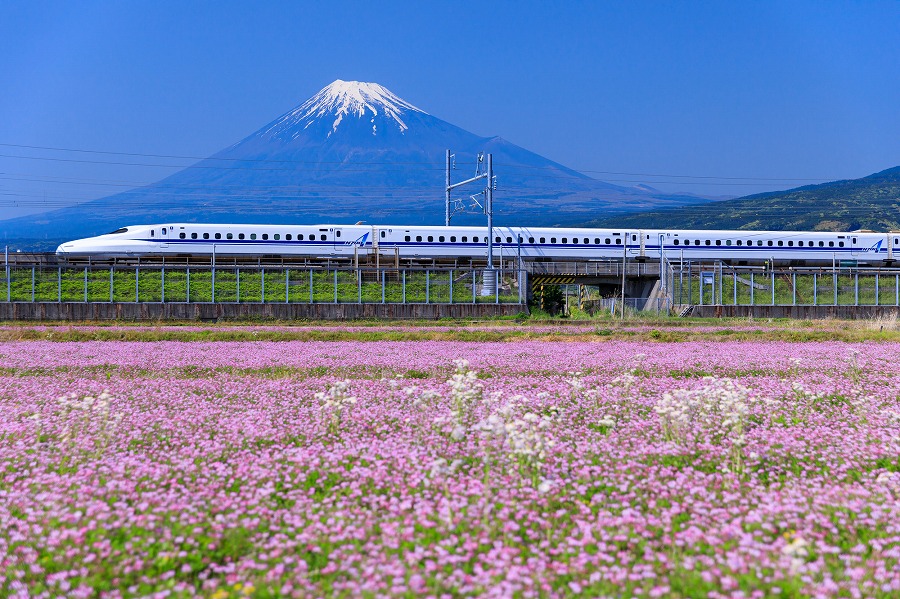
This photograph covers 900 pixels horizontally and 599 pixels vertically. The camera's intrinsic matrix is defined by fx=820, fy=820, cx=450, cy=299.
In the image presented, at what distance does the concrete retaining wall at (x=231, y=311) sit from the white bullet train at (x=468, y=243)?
47.1 feet

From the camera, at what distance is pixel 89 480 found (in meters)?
7.11

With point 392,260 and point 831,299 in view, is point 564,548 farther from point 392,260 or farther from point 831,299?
point 392,260

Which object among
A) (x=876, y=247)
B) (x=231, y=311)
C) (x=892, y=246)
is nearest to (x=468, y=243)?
(x=231, y=311)

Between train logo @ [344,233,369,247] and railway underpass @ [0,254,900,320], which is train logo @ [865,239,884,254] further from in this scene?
train logo @ [344,233,369,247]

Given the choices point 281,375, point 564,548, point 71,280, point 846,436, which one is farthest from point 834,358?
point 71,280

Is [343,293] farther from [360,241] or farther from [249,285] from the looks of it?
[360,241]

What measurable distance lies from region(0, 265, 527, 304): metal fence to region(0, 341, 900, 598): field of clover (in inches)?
1011

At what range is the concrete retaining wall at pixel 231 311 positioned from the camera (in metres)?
36.3

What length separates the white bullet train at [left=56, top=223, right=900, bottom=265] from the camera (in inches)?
2144

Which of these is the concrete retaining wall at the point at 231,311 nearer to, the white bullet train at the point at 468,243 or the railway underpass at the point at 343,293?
the railway underpass at the point at 343,293

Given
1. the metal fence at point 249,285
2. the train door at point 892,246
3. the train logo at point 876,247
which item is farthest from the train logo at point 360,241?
the train door at point 892,246

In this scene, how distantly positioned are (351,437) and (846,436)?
5468 millimetres

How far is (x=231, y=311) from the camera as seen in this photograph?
37188 mm

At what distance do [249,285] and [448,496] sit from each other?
3320cm
